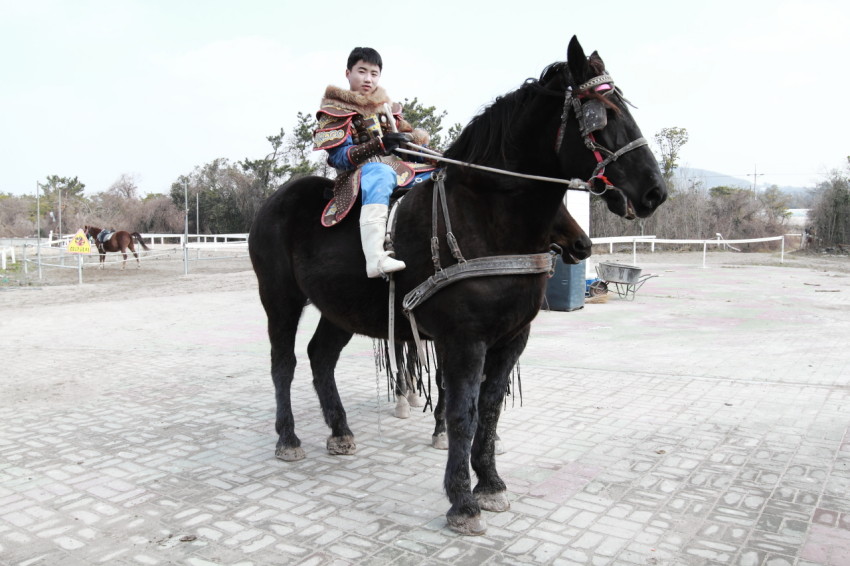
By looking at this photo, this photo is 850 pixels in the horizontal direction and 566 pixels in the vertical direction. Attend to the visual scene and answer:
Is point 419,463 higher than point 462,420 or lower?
lower

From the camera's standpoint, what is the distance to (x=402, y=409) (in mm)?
5375

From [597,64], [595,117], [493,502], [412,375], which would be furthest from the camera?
[412,375]

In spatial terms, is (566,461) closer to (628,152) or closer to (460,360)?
(460,360)

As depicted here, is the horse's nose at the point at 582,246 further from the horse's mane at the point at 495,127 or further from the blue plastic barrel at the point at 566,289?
the blue plastic barrel at the point at 566,289

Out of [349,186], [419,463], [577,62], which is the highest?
[577,62]

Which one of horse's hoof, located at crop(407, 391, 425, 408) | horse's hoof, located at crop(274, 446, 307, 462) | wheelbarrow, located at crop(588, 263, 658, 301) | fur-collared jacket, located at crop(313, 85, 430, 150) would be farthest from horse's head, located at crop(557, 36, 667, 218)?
wheelbarrow, located at crop(588, 263, 658, 301)

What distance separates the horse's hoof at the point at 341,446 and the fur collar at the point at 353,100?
2.33 m

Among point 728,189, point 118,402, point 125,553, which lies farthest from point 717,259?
point 125,553

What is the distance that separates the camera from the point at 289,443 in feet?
14.3

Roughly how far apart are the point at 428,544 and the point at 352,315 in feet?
4.64

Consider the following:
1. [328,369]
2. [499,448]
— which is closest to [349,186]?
[328,369]

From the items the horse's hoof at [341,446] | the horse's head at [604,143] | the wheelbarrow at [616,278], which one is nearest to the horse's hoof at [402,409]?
the horse's hoof at [341,446]

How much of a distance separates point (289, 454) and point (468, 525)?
65.7 inches

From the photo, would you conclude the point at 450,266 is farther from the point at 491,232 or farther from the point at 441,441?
the point at 441,441
